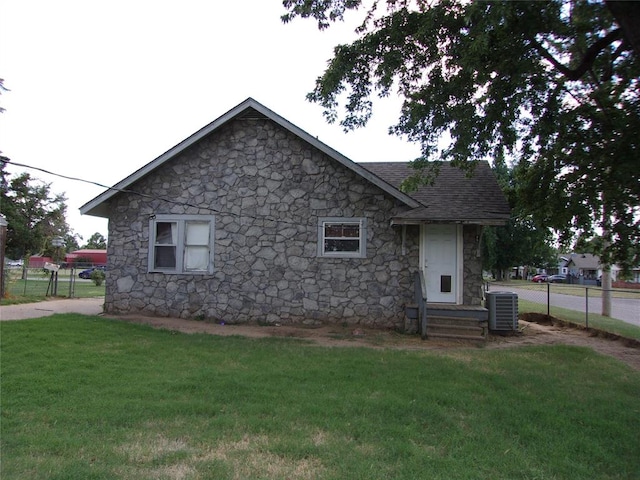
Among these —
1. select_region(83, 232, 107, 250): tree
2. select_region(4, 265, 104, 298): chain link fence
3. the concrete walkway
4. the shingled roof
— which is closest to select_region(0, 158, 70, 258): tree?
select_region(4, 265, 104, 298): chain link fence

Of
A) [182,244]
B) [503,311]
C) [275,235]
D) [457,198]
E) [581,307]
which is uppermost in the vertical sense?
[457,198]

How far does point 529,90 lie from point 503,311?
5.49m

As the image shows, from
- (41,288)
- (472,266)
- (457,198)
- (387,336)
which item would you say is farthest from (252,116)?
(41,288)

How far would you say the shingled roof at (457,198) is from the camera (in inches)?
397

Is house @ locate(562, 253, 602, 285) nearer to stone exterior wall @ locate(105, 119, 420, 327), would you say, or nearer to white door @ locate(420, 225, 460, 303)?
white door @ locate(420, 225, 460, 303)

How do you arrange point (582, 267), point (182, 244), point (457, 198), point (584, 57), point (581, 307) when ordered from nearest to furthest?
point (584, 57) < point (457, 198) < point (182, 244) < point (581, 307) < point (582, 267)

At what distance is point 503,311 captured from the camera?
10.7m

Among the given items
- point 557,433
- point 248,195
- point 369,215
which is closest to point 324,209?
point 369,215

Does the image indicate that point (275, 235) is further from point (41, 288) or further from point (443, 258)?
point (41, 288)

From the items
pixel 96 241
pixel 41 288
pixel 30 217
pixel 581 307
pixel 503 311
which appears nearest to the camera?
pixel 503 311

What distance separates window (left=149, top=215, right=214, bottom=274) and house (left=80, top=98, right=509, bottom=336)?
3 centimetres

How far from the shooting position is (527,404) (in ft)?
16.8

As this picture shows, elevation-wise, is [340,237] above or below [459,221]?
below

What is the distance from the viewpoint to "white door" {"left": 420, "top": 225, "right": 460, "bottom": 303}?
10852mm
